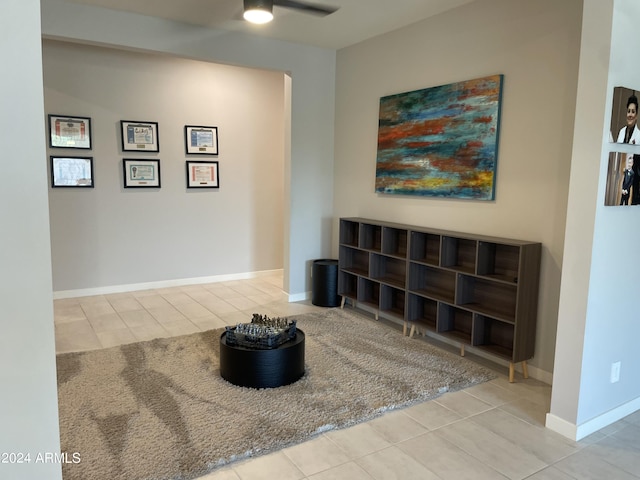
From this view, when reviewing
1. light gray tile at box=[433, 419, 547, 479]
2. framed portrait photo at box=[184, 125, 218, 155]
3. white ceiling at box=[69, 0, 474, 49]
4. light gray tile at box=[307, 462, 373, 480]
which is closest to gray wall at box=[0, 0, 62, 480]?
light gray tile at box=[307, 462, 373, 480]

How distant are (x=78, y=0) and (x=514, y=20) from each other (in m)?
3.38

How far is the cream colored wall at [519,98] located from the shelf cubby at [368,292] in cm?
76

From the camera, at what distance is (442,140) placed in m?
3.94

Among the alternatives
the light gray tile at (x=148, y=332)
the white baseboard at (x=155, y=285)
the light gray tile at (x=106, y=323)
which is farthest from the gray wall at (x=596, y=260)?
the white baseboard at (x=155, y=285)

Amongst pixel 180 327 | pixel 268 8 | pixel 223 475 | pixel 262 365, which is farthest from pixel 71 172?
pixel 223 475

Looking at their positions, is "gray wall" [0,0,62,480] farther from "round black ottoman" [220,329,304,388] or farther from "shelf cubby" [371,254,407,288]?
"shelf cubby" [371,254,407,288]

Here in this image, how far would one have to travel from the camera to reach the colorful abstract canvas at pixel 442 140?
11.8 feet

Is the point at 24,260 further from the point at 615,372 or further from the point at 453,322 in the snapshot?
the point at 453,322

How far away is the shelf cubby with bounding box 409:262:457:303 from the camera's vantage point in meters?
3.98

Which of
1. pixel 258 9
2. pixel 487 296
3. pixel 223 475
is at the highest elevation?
pixel 258 9

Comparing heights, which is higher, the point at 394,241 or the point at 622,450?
the point at 394,241

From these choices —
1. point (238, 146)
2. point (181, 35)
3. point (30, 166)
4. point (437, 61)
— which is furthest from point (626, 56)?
point (238, 146)

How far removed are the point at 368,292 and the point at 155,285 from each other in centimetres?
269

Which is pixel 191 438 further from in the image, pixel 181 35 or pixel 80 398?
pixel 181 35
